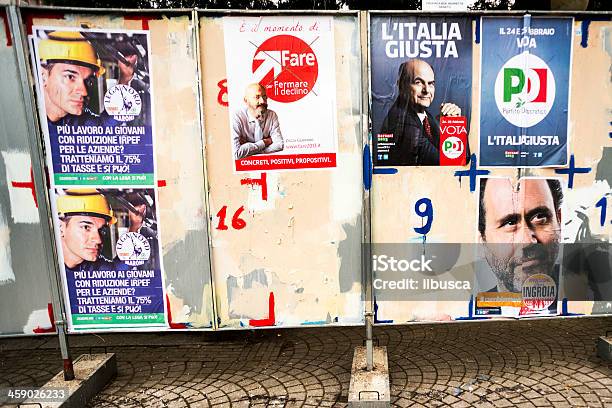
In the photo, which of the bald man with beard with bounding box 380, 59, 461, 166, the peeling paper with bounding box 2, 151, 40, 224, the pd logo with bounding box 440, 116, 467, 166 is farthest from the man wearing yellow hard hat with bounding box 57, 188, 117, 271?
the pd logo with bounding box 440, 116, 467, 166

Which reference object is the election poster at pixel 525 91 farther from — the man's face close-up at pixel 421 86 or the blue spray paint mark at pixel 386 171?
the blue spray paint mark at pixel 386 171

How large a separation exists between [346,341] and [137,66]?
10.3 feet

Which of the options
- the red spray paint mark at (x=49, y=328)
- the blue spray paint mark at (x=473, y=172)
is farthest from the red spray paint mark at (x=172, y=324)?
the blue spray paint mark at (x=473, y=172)

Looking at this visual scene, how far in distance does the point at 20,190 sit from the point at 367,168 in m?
2.58

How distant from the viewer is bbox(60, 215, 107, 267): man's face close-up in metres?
3.35

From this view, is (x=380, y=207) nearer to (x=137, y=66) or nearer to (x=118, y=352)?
(x=137, y=66)

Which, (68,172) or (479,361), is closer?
(68,172)

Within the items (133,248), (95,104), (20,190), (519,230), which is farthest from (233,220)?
(519,230)

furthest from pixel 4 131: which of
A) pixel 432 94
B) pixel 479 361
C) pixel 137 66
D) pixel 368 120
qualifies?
pixel 479 361

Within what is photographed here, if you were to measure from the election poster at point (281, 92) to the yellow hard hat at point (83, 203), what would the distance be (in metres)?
1.03

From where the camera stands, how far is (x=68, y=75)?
319cm

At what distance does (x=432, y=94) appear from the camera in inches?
130

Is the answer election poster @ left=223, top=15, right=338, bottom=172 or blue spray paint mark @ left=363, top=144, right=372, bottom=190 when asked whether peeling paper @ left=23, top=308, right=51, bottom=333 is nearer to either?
election poster @ left=223, top=15, right=338, bottom=172

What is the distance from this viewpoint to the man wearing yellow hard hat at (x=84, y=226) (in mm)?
3322
